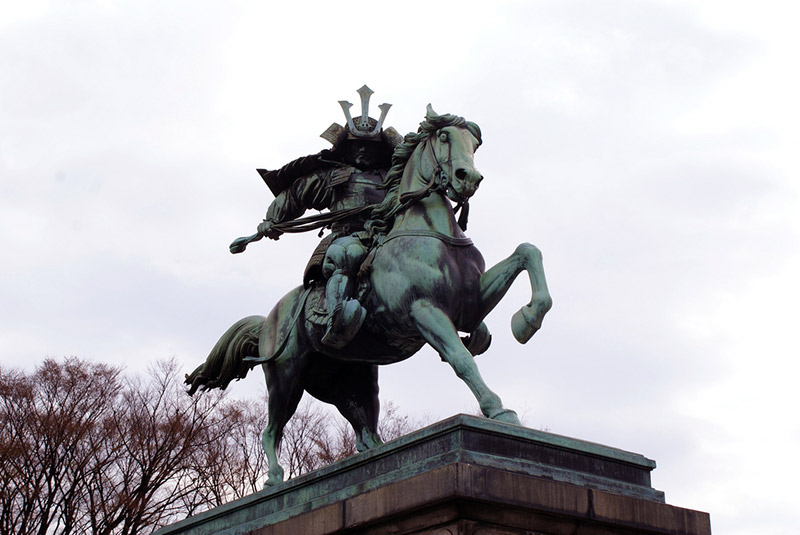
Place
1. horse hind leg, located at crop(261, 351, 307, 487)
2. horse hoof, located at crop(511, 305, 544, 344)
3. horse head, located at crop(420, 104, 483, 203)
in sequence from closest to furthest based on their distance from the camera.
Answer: horse hoof, located at crop(511, 305, 544, 344) → horse head, located at crop(420, 104, 483, 203) → horse hind leg, located at crop(261, 351, 307, 487)

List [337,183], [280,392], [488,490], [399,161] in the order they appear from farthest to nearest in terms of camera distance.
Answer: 1. [337,183]
2. [280,392]
3. [399,161]
4. [488,490]

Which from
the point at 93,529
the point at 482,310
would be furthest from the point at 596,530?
the point at 93,529

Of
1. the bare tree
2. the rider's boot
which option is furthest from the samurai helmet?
the bare tree

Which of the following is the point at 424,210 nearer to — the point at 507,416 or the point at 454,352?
the point at 454,352

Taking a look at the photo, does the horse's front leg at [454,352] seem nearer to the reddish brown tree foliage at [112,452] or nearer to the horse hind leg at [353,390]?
the horse hind leg at [353,390]

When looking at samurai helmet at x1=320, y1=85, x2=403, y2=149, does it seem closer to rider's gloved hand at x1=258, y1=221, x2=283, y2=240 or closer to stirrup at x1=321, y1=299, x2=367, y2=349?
rider's gloved hand at x1=258, y1=221, x2=283, y2=240

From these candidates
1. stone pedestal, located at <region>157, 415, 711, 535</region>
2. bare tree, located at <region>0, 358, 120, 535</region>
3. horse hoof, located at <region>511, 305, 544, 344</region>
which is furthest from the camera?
bare tree, located at <region>0, 358, 120, 535</region>

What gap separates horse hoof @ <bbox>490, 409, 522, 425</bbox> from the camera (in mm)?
6879

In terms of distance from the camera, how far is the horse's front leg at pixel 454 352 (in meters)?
7.04

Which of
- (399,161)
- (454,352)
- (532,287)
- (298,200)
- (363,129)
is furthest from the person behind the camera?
(298,200)

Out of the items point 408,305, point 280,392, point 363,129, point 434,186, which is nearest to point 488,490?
point 408,305

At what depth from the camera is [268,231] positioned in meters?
9.91

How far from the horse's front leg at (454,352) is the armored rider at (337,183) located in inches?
57.2

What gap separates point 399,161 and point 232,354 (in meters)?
2.42
